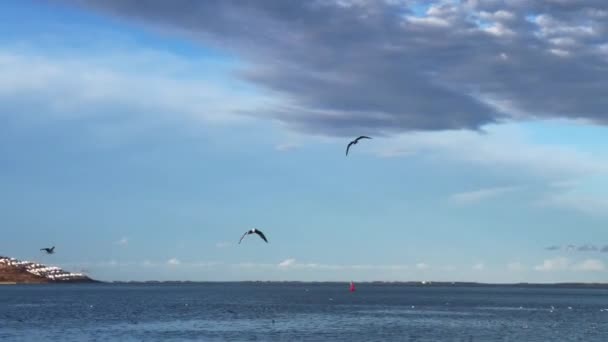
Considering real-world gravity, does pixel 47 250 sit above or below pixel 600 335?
above

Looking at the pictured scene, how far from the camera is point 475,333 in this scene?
11088 centimetres

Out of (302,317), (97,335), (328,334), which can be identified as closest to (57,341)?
(97,335)

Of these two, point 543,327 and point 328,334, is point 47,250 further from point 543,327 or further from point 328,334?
point 543,327

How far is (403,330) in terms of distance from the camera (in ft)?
378

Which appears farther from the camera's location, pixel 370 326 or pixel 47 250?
pixel 370 326

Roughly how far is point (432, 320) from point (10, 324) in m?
69.0

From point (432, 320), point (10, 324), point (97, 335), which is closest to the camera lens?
point (97, 335)

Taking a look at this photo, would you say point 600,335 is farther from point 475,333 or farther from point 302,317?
point 302,317

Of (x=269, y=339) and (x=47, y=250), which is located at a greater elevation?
(x=47, y=250)

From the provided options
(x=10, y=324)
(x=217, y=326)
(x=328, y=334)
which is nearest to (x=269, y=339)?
(x=328, y=334)

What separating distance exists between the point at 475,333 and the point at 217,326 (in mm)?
36488

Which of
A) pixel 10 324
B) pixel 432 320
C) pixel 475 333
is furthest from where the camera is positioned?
pixel 432 320

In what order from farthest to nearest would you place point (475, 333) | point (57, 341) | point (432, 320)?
point (432, 320), point (475, 333), point (57, 341)

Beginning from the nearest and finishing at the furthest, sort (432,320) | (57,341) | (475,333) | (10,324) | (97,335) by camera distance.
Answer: (57,341)
(97,335)
(475,333)
(10,324)
(432,320)
